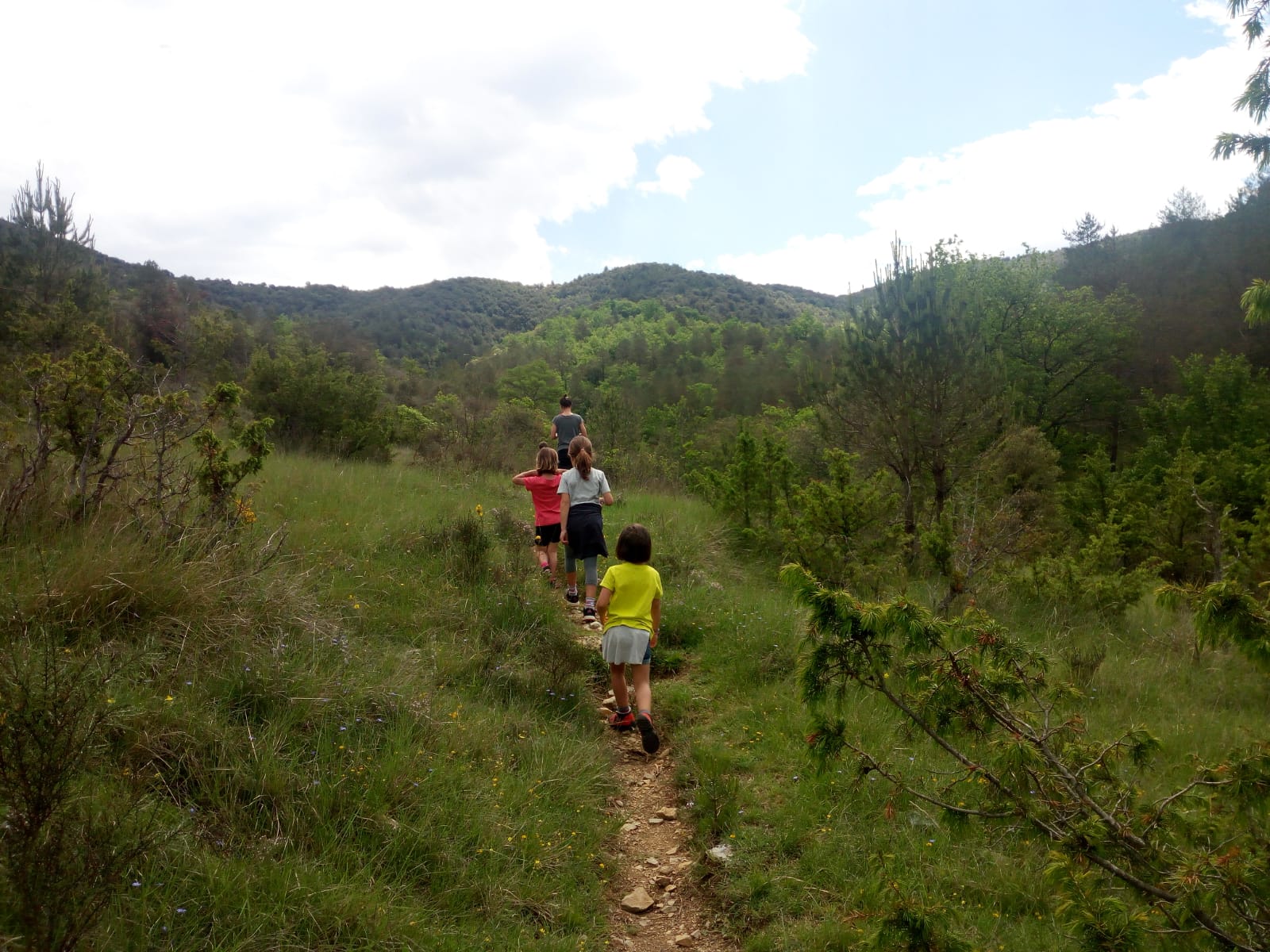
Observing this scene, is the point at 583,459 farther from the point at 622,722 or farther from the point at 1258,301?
the point at 1258,301

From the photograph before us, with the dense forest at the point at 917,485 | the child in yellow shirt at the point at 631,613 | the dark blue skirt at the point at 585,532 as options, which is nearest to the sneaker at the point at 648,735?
the child in yellow shirt at the point at 631,613

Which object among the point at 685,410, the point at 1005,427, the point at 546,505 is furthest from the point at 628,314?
the point at 546,505

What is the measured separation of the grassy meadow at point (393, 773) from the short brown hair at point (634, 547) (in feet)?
3.46

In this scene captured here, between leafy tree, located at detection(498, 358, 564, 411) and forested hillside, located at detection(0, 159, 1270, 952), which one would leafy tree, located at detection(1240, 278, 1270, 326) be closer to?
forested hillside, located at detection(0, 159, 1270, 952)

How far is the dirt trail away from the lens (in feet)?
10.6

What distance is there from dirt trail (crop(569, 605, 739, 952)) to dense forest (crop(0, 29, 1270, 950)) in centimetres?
24

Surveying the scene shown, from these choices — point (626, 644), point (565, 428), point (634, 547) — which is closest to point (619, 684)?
point (626, 644)

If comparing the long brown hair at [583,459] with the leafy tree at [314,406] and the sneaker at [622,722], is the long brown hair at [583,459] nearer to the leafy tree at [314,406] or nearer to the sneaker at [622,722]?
the sneaker at [622,722]

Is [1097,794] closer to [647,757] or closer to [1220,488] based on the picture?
[647,757]

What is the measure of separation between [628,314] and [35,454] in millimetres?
94594

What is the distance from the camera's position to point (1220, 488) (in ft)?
48.8

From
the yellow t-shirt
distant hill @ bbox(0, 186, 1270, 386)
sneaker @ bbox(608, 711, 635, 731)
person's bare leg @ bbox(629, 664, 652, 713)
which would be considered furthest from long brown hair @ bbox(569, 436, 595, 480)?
distant hill @ bbox(0, 186, 1270, 386)

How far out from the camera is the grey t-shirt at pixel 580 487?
680 centimetres

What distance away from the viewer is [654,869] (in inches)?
147
